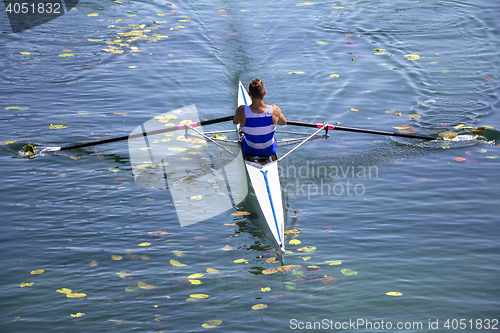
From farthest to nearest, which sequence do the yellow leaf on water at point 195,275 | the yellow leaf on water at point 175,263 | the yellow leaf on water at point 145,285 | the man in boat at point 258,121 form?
the man in boat at point 258,121, the yellow leaf on water at point 175,263, the yellow leaf on water at point 195,275, the yellow leaf on water at point 145,285

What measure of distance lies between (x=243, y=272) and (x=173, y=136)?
4520 millimetres

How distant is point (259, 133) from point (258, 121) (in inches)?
8.3

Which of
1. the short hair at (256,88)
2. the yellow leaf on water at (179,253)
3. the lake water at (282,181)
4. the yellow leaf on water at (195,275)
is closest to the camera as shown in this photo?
the lake water at (282,181)

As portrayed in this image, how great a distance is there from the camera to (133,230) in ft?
20.9

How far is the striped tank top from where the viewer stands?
6.82 m

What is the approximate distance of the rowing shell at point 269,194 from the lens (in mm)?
5857

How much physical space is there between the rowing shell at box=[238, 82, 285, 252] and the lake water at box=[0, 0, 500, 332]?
32cm

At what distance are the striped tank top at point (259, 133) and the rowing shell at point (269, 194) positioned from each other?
1.03 ft

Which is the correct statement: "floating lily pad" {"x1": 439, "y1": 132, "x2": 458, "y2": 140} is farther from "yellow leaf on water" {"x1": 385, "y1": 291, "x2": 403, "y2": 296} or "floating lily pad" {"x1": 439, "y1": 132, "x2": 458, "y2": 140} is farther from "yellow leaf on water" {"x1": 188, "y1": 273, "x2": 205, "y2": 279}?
"yellow leaf on water" {"x1": 188, "y1": 273, "x2": 205, "y2": 279}

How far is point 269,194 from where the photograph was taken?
6305 millimetres

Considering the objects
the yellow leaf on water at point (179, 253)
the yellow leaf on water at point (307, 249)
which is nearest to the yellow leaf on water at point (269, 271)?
the yellow leaf on water at point (307, 249)

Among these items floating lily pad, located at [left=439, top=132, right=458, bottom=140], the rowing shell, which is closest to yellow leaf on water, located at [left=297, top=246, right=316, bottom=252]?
the rowing shell

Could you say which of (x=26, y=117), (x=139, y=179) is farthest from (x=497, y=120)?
(x=26, y=117)

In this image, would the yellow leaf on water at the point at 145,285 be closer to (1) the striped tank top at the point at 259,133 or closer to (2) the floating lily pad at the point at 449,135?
(1) the striped tank top at the point at 259,133
